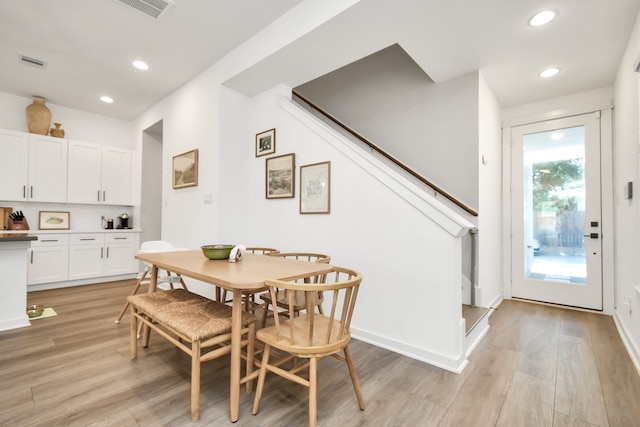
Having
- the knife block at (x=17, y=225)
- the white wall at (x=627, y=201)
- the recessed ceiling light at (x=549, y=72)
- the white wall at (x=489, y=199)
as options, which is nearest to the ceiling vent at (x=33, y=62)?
the knife block at (x=17, y=225)

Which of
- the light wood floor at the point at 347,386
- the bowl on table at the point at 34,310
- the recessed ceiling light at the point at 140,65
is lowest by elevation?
the light wood floor at the point at 347,386

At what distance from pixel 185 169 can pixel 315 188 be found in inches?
82.6

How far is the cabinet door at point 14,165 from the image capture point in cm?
421

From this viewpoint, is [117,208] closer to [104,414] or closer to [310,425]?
[104,414]

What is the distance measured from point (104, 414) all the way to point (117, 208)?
16.1ft

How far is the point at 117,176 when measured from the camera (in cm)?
528

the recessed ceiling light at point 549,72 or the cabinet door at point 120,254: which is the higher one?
the recessed ceiling light at point 549,72

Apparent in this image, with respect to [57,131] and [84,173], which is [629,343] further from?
[57,131]

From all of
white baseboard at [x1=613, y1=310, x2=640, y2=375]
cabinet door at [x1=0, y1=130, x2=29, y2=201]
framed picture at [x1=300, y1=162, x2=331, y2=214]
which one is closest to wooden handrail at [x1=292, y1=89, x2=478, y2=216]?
framed picture at [x1=300, y1=162, x2=331, y2=214]

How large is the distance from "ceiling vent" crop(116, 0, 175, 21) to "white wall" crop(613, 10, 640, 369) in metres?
3.81

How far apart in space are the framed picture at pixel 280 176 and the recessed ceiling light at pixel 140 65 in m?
1.92

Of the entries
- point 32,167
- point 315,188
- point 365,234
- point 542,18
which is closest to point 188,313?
point 365,234

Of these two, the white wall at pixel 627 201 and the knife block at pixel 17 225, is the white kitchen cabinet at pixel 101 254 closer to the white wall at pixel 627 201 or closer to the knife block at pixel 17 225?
the knife block at pixel 17 225

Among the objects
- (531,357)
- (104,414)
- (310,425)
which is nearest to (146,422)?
(104,414)
